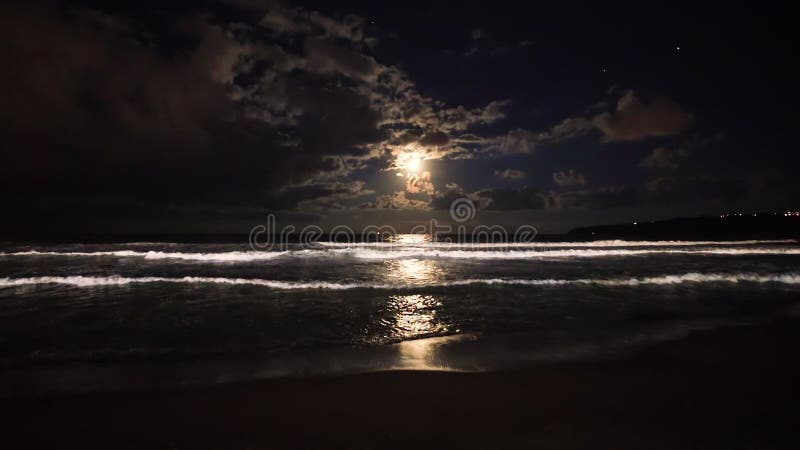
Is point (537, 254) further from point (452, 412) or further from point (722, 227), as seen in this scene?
point (722, 227)

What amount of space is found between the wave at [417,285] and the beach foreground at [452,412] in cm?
685

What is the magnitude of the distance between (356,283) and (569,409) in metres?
9.01

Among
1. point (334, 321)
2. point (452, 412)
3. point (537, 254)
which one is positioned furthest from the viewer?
point (537, 254)

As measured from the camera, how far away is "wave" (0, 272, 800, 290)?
37.2 feet

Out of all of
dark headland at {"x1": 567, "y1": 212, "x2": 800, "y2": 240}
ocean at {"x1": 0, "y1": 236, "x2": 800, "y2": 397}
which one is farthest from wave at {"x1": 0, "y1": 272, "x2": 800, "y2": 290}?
dark headland at {"x1": 567, "y1": 212, "x2": 800, "y2": 240}

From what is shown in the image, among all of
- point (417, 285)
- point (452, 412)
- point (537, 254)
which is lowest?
point (452, 412)

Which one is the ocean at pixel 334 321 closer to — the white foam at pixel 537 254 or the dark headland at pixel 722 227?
the white foam at pixel 537 254

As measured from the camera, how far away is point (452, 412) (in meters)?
3.47

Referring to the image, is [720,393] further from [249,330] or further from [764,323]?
[249,330]

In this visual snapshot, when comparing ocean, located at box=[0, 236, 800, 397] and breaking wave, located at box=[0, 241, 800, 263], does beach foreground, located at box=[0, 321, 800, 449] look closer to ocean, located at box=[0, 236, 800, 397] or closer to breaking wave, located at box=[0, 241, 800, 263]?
ocean, located at box=[0, 236, 800, 397]

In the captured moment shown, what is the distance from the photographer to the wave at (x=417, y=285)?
11.3 meters

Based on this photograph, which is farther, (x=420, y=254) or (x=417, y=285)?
(x=420, y=254)

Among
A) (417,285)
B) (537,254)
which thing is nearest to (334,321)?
(417,285)

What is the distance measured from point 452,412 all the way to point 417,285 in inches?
313
